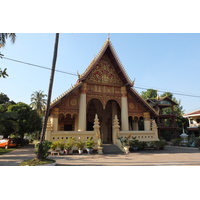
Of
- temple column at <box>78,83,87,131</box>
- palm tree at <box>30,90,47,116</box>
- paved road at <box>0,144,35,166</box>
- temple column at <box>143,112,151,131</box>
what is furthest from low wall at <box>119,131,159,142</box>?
palm tree at <box>30,90,47,116</box>

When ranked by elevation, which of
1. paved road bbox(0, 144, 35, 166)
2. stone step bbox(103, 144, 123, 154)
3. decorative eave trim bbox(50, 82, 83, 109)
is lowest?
paved road bbox(0, 144, 35, 166)

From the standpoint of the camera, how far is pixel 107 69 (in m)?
14.9

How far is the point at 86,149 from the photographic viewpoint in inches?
426

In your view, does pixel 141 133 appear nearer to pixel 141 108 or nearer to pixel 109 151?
pixel 141 108

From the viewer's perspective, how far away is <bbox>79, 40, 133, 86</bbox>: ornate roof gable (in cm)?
1395

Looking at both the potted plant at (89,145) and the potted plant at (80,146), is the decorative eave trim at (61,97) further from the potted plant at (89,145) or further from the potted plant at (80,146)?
the potted plant at (89,145)

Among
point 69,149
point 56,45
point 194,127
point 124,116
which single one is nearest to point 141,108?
point 124,116

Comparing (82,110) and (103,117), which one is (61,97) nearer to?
(82,110)

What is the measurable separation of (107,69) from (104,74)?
672 millimetres

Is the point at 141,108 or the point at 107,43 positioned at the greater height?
the point at 107,43

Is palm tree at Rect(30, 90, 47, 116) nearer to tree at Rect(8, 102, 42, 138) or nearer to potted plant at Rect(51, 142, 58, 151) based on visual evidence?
tree at Rect(8, 102, 42, 138)

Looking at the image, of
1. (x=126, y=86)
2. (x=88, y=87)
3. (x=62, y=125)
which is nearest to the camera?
(x=88, y=87)

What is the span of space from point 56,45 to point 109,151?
8.11 meters

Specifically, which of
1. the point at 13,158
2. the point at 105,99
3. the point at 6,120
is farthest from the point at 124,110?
the point at 6,120
